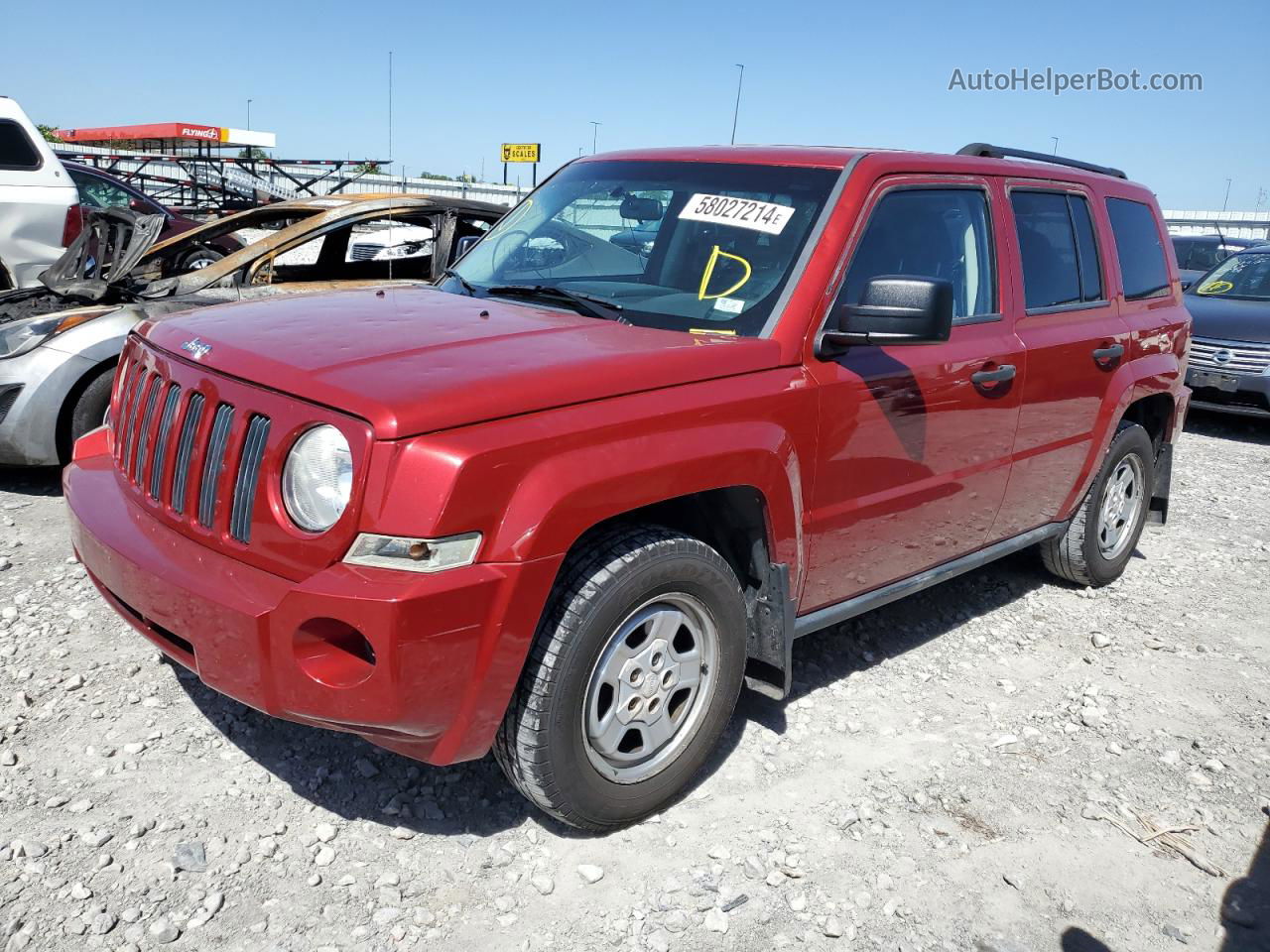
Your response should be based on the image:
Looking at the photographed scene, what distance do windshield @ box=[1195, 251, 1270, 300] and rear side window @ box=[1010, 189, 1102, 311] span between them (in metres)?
7.02

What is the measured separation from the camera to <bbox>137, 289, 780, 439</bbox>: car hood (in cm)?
242

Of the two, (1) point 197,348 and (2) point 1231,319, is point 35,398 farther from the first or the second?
(2) point 1231,319

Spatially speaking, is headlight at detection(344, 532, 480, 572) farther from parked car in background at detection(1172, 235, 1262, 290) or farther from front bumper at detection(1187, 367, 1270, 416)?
parked car in background at detection(1172, 235, 1262, 290)

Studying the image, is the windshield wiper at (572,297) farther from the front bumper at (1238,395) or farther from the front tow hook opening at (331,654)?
the front bumper at (1238,395)

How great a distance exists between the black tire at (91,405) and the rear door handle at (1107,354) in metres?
4.70

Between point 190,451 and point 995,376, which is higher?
point 995,376

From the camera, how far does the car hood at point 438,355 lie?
2.42 meters

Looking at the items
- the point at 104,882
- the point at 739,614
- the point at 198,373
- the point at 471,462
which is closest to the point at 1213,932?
the point at 739,614

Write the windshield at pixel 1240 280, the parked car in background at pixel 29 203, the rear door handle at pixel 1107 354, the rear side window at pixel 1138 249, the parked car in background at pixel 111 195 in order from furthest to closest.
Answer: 1. the parked car in background at pixel 111 195
2. the windshield at pixel 1240 280
3. the parked car in background at pixel 29 203
4. the rear side window at pixel 1138 249
5. the rear door handle at pixel 1107 354

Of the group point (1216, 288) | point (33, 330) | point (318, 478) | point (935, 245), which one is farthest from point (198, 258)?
point (1216, 288)

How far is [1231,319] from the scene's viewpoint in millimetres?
9672

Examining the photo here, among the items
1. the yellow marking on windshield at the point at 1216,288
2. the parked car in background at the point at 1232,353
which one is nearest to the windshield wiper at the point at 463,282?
the parked car in background at the point at 1232,353

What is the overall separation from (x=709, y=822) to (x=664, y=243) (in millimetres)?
1874

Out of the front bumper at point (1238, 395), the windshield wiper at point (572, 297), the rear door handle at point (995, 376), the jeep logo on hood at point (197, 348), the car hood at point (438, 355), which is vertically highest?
the windshield wiper at point (572, 297)
